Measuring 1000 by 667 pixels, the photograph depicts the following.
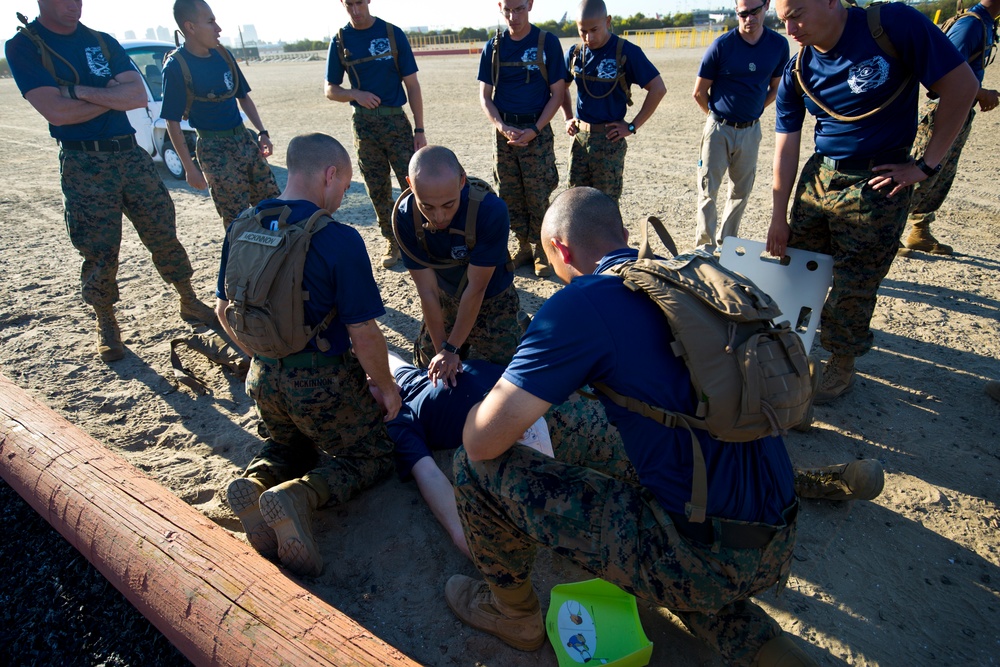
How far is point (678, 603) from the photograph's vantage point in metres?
1.69

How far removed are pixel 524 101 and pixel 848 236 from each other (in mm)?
A: 2641

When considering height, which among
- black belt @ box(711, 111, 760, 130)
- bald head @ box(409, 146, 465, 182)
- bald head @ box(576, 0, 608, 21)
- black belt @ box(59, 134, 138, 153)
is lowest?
black belt @ box(59, 134, 138, 153)

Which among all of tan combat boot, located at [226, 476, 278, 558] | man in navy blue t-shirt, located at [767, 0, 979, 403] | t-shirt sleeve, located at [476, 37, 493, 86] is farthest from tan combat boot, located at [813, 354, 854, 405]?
t-shirt sleeve, located at [476, 37, 493, 86]

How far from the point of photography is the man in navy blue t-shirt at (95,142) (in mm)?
3607

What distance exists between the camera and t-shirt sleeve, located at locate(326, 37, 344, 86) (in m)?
4.91

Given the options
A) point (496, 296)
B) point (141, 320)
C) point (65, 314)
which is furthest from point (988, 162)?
point (65, 314)

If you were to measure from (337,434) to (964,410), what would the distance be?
10.5ft

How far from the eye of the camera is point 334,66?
16.3 feet

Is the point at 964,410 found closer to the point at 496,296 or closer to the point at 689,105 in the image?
the point at 496,296

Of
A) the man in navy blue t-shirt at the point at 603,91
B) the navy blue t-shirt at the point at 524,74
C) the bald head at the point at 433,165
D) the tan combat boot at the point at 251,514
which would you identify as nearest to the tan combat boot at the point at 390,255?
the navy blue t-shirt at the point at 524,74

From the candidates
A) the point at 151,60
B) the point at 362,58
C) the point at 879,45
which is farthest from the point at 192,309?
the point at 151,60

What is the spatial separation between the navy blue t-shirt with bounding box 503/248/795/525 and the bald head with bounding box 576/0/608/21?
3456 mm

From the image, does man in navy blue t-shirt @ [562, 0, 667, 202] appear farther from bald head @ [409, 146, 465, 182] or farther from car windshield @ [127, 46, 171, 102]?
car windshield @ [127, 46, 171, 102]

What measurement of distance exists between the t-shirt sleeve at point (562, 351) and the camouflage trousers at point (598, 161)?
3.28m
